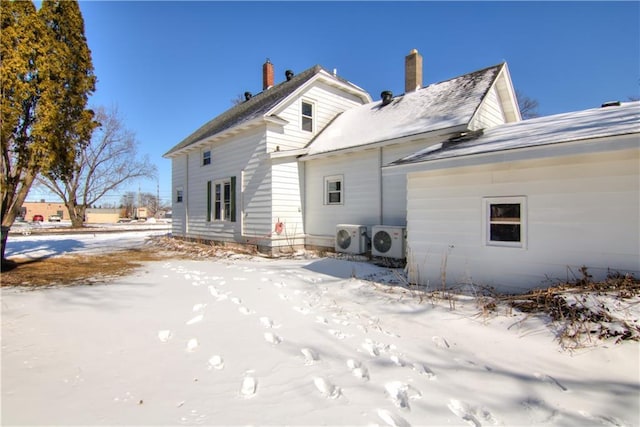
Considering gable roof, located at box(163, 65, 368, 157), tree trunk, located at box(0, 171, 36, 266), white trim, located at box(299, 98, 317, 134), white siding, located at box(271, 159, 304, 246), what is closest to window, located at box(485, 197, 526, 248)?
white siding, located at box(271, 159, 304, 246)

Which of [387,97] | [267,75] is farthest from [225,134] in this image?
[267,75]

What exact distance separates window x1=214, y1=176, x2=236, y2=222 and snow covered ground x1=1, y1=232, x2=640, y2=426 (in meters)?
7.72

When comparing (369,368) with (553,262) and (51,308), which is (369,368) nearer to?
(553,262)

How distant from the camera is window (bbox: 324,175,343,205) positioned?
10938 millimetres

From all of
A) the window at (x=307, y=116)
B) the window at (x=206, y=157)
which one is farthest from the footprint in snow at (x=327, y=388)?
the window at (x=206, y=157)

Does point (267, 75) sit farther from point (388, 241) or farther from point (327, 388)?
point (327, 388)

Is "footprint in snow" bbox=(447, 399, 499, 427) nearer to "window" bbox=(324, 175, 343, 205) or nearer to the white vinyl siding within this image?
the white vinyl siding

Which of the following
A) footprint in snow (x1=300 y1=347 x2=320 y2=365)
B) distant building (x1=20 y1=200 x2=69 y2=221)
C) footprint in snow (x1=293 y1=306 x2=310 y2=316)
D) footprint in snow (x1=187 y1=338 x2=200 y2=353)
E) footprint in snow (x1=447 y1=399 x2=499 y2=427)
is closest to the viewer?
footprint in snow (x1=447 y1=399 x2=499 y2=427)

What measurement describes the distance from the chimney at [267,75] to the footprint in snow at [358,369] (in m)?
17.8

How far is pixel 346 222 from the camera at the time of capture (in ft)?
34.9

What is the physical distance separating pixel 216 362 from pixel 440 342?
2.50 m

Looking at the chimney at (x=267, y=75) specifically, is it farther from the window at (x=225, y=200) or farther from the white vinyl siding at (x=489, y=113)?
the white vinyl siding at (x=489, y=113)

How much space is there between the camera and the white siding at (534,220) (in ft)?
15.0

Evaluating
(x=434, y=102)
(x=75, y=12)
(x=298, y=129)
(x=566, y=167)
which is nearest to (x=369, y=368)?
(x=566, y=167)
